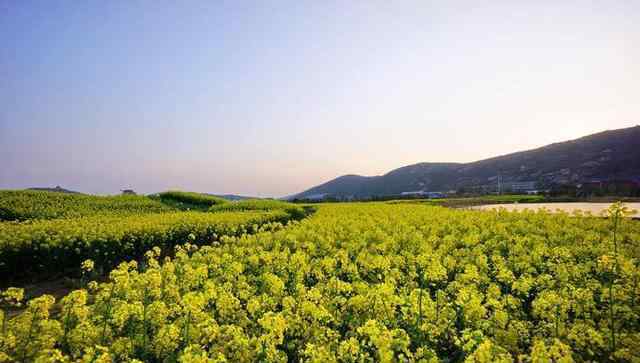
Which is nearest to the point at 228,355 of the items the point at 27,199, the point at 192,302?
the point at 192,302

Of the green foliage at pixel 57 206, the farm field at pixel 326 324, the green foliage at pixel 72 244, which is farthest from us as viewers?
the green foliage at pixel 57 206

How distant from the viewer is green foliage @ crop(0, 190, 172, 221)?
24.9m

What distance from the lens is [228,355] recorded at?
4.29m

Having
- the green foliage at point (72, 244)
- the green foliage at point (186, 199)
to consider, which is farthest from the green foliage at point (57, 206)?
the green foliage at point (72, 244)

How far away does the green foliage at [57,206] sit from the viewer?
24.9 metres

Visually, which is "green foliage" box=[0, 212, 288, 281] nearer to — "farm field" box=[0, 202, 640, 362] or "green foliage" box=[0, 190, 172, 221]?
"farm field" box=[0, 202, 640, 362]

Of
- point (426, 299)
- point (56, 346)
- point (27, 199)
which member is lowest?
point (56, 346)

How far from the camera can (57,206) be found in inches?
1095

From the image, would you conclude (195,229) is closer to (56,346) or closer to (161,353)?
(56,346)

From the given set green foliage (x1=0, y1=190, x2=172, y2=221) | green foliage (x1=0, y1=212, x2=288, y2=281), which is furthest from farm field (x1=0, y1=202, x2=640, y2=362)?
green foliage (x1=0, y1=190, x2=172, y2=221)

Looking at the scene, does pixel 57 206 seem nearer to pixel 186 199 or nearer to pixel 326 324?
pixel 186 199

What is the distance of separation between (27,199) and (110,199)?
24.8 ft

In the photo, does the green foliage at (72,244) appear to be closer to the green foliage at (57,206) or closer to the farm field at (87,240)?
the farm field at (87,240)

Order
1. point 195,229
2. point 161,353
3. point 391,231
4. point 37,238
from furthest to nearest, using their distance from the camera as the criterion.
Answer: point 195,229 → point 391,231 → point 37,238 → point 161,353
